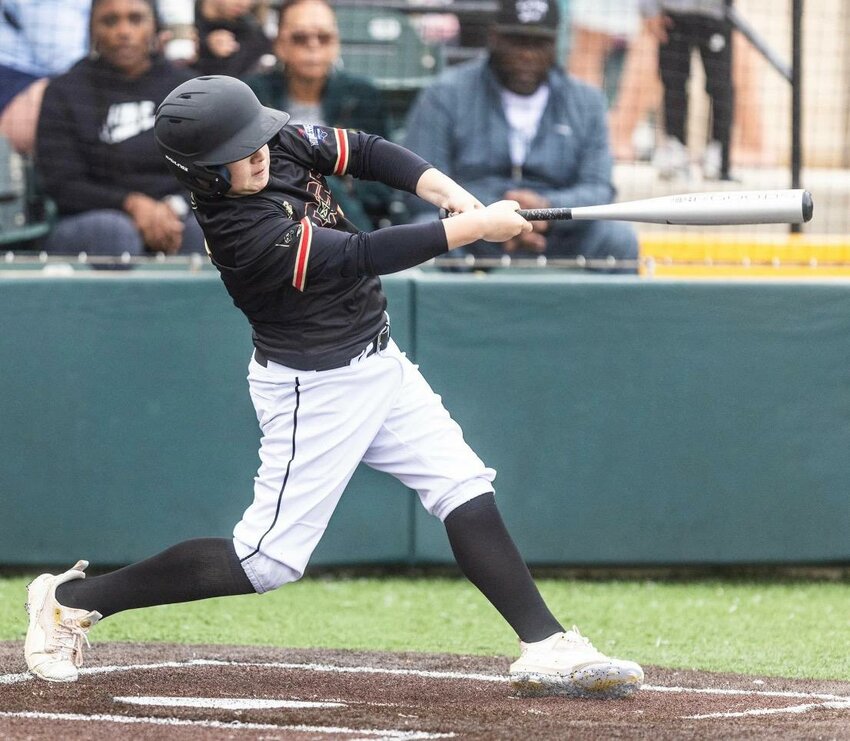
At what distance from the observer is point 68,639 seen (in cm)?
361

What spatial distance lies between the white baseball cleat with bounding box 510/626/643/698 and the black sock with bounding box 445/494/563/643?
45 millimetres

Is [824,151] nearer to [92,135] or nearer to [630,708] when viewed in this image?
[92,135]

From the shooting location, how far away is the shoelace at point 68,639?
3.60 m

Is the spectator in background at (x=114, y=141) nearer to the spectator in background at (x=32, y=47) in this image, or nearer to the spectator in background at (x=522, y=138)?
the spectator in background at (x=32, y=47)

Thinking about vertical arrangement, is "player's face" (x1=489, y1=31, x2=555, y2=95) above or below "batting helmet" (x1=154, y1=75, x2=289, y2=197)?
above

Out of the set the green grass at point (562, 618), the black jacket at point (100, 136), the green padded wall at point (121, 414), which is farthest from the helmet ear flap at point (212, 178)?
the black jacket at point (100, 136)

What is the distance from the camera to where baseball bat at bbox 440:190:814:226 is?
354 centimetres

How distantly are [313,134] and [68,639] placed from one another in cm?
149

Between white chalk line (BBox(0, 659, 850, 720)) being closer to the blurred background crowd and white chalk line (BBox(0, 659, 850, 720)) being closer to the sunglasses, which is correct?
the blurred background crowd

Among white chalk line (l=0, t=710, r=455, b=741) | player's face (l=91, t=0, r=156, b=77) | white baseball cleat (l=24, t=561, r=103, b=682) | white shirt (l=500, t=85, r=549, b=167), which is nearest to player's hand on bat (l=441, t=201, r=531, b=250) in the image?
white chalk line (l=0, t=710, r=455, b=741)

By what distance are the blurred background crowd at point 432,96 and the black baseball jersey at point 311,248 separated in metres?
2.27

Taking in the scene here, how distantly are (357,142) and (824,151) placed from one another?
14.0 ft

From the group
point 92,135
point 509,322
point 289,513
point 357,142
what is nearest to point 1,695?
point 289,513

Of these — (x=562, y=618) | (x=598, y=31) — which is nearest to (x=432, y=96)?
(x=598, y=31)
